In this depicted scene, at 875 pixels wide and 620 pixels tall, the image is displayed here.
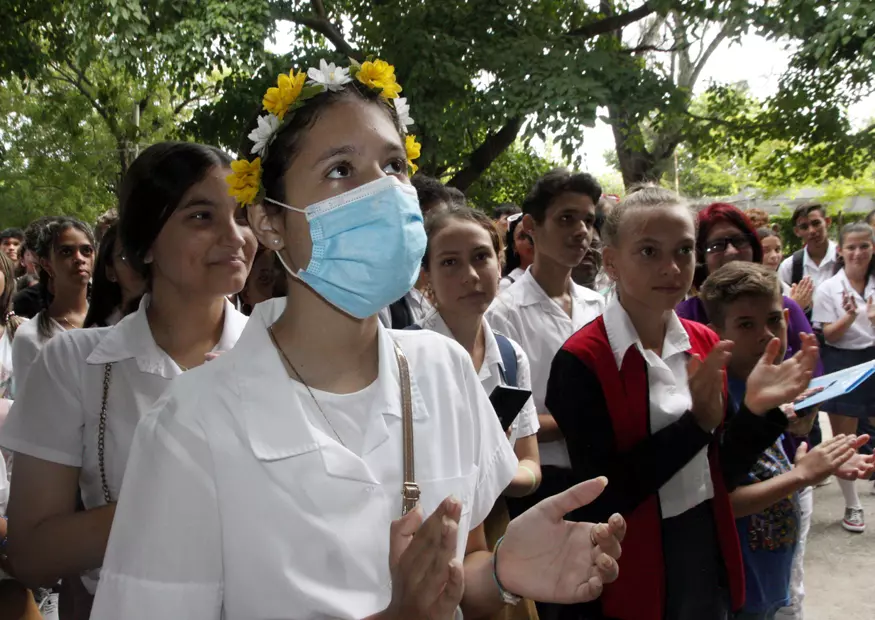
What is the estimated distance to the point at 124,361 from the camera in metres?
2.04

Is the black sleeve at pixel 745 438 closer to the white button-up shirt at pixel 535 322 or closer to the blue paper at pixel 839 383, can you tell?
the blue paper at pixel 839 383

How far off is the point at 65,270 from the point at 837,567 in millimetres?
5011

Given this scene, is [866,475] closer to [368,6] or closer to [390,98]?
[390,98]

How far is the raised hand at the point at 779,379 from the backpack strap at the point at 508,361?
86 cm

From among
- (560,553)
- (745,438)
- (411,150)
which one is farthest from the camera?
(745,438)

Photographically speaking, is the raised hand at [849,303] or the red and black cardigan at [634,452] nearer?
the red and black cardigan at [634,452]

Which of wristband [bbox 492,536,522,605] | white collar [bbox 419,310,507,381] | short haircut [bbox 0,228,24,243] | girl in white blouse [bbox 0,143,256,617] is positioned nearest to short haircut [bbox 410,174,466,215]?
white collar [bbox 419,310,507,381]

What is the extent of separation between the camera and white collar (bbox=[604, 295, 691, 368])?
2570 mm

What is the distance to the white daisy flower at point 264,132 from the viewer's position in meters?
1.55

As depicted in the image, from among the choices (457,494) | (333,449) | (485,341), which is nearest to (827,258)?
(485,341)

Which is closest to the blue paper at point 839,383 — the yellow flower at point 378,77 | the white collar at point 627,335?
the white collar at point 627,335

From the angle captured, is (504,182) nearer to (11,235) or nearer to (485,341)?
(11,235)

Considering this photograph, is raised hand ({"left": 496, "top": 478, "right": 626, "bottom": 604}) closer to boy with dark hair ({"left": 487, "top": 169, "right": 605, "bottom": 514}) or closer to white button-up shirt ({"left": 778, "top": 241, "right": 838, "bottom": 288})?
boy with dark hair ({"left": 487, "top": 169, "right": 605, "bottom": 514})

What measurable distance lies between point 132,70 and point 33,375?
8619 millimetres
